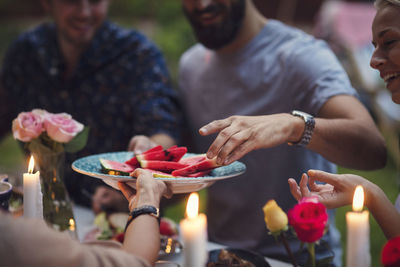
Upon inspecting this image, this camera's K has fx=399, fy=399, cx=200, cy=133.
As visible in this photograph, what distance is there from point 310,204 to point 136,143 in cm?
103

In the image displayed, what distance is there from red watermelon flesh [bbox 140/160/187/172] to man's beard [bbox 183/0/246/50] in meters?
0.87

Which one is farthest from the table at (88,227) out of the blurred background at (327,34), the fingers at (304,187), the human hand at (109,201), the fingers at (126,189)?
the blurred background at (327,34)

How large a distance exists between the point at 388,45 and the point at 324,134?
42cm

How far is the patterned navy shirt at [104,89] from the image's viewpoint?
2389 mm

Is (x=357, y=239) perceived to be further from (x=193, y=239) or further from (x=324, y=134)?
(x=324, y=134)

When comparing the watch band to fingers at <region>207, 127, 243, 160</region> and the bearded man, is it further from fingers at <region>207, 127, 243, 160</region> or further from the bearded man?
the bearded man

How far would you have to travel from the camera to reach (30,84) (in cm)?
258

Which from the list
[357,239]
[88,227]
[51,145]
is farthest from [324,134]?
[88,227]

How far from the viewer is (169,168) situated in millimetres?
1460

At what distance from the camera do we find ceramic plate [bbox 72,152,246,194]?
3.99 ft

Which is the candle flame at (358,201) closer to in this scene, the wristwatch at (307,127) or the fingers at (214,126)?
the fingers at (214,126)

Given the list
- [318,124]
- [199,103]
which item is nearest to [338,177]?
[318,124]

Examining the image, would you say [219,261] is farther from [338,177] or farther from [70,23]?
[70,23]

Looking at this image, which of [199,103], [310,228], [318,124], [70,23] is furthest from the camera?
[70,23]
